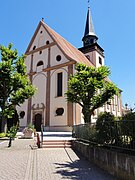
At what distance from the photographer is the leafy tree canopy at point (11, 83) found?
1570 centimetres

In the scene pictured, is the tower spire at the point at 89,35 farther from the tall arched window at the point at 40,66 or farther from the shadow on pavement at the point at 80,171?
the shadow on pavement at the point at 80,171

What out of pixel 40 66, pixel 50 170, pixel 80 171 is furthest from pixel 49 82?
pixel 80 171

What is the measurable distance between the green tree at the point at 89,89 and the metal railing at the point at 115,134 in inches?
347

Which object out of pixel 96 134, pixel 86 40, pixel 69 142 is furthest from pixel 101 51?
pixel 96 134

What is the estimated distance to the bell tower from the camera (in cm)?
3534

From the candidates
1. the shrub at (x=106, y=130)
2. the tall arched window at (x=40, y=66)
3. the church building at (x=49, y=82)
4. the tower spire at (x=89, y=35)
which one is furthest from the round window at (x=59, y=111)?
the tower spire at (x=89, y=35)

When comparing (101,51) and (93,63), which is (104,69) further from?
(101,51)

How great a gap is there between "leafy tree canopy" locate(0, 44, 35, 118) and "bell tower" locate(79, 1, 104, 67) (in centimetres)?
2072

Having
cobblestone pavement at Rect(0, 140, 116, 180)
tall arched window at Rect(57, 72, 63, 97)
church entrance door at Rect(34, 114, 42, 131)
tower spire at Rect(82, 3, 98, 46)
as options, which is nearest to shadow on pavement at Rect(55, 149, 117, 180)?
cobblestone pavement at Rect(0, 140, 116, 180)

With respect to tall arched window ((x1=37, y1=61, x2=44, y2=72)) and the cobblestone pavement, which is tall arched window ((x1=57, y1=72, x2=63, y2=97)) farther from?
the cobblestone pavement

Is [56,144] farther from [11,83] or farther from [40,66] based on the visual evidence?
[40,66]

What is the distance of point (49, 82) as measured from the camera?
26.7 metres

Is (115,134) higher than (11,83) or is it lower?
lower

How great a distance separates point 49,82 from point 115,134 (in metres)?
20.7
